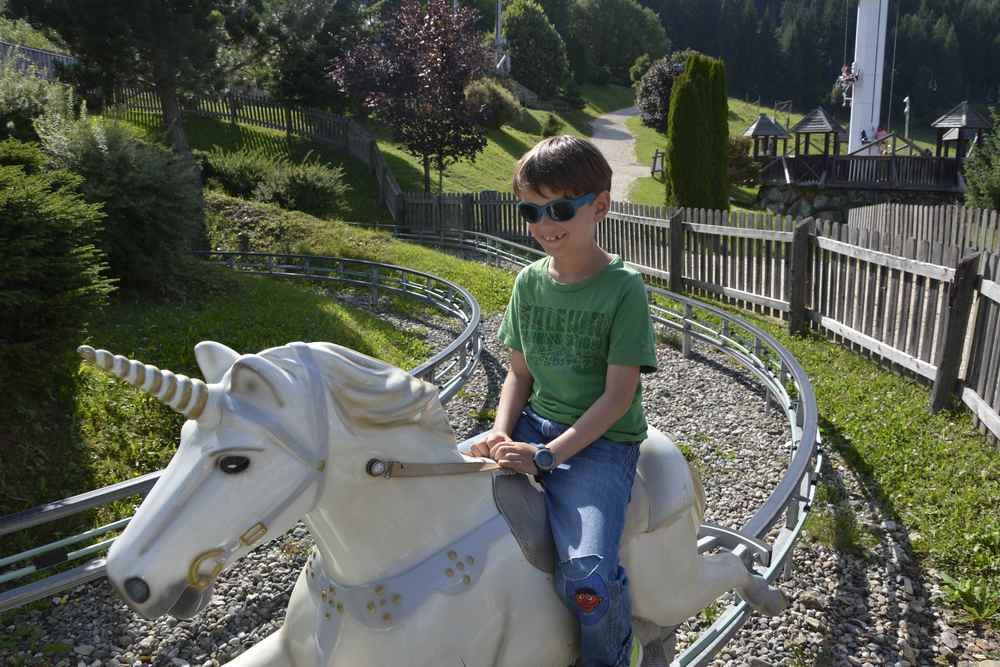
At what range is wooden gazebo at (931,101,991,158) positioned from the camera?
97.3 ft

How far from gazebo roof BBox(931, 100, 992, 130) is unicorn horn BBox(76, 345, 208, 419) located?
35.0m

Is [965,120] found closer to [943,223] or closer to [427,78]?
[943,223]

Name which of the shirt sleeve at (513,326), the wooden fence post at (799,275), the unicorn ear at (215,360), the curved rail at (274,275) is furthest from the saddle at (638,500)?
the wooden fence post at (799,275)

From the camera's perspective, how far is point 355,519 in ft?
6.82

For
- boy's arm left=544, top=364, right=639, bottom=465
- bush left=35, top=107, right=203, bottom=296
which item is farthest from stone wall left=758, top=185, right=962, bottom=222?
boy's arm left=544, top=364, right=639, bottom=465

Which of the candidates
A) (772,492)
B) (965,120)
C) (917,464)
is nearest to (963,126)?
(965,120)

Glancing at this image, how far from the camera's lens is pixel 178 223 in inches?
433

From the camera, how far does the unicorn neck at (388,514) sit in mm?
2031

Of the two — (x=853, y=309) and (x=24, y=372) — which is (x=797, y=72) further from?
(x=24, y=372)

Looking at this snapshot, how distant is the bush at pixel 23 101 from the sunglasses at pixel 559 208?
11.8m

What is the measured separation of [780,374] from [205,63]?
14722 mm

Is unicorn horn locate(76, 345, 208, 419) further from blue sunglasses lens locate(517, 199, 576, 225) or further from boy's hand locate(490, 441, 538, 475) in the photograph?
blue sunglasses lens locate(517, 199, 576, 225)

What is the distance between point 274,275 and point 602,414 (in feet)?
43.9

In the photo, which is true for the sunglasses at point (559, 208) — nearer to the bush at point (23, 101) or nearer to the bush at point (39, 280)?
the bush at point (39, 280)
